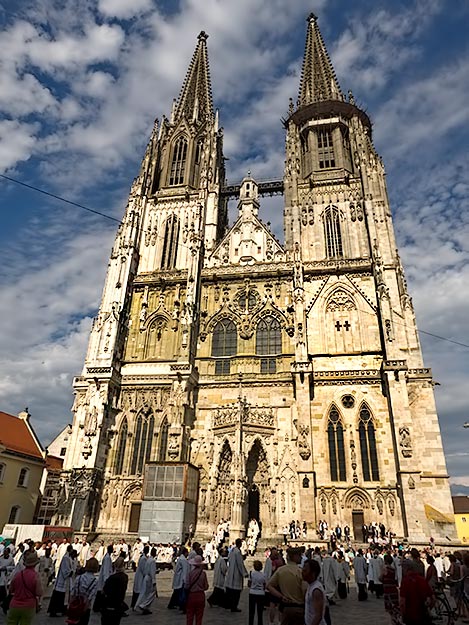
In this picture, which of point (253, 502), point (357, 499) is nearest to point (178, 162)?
point (253, 502)

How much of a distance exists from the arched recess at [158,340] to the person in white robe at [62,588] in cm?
2019

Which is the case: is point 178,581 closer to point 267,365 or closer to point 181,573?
point 181,573

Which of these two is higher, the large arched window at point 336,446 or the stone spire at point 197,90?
the stone spire at point 197,90

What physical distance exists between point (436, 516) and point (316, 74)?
4182 cm

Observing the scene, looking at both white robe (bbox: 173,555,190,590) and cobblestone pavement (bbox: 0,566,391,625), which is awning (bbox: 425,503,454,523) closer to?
cobblestone pavement (bbox: 0,566,391,625)

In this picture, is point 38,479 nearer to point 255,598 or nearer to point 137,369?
point 137,369

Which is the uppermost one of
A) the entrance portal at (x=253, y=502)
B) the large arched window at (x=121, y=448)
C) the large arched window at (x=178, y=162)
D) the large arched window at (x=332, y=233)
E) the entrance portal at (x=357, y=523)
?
the large arched window at (x=178, y=162)

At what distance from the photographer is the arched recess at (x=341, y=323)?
29.4 metres

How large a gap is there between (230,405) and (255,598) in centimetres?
1939

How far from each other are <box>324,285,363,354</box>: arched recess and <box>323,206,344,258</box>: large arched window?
3275 millimetres

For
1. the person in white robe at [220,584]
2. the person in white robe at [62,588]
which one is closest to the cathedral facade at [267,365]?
the person in white robe at [220,584]

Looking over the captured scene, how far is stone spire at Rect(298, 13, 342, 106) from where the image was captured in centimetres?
4350

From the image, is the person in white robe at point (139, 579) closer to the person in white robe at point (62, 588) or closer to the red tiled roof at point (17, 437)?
the person in white robe at point (62, 588)

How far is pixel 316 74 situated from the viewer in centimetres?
4606
